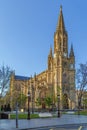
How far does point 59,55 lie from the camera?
13638cm

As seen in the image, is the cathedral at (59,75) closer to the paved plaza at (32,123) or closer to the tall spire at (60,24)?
the tall spire at (60,24)

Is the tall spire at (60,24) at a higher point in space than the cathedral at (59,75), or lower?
higher

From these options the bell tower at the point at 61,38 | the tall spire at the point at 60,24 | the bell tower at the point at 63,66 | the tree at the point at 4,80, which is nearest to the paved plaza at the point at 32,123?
the tree at the point at 4,80

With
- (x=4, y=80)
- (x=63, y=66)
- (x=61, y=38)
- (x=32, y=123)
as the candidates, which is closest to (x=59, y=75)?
(x=63, y=66)

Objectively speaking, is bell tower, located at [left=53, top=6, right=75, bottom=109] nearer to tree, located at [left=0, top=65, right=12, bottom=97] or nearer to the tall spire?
the tall spire

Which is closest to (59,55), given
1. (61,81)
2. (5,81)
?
(61,81)

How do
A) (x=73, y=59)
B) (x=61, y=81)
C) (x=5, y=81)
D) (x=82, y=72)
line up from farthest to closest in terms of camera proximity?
(x=73, y=59) → (x=61, y=81) → (x=82, y=72) → (x=5, y=81)

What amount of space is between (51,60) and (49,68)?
12.4 ft

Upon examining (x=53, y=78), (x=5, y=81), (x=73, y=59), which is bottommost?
(x=5, y=81)

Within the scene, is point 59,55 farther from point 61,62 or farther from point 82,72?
point 82,72

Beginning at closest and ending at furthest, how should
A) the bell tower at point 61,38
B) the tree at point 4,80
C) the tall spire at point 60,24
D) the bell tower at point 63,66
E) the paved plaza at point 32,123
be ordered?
the paved plaza at point 32,123, the tree at point 4,80, the bell tower at point 63,66, the bell tower at point 61,38, the tall spire at point 60,24

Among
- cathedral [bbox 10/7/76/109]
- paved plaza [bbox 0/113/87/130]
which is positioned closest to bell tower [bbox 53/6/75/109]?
cathedral [bbox 10/7/76/109]

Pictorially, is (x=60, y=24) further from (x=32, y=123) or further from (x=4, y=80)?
(x=32, y=123)

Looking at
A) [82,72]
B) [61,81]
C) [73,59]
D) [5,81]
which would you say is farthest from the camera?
[73,59]
